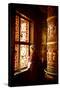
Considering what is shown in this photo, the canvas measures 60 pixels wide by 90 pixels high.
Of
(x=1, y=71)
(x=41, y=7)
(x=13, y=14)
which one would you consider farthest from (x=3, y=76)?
(x=41, y=7)

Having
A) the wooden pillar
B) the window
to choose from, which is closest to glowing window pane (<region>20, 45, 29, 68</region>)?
the window

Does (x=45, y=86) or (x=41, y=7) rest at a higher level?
(x=41, y=7)

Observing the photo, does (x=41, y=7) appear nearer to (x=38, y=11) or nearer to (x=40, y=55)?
(x=38, y=11)

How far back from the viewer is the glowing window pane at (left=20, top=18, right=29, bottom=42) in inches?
88.3

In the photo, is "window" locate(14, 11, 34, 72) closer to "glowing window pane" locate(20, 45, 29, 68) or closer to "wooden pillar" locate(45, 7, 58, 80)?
"glowing window pane" locate(20, 45, 29, 68)

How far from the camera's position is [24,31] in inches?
88.6

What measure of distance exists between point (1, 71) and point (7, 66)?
0.06 meters

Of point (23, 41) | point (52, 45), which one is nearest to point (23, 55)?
point (23, 41)

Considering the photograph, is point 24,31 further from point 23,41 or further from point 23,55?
point 23,55

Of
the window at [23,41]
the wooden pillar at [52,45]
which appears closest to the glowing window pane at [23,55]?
the window at [23,41]

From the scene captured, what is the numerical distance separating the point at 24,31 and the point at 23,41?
86mm

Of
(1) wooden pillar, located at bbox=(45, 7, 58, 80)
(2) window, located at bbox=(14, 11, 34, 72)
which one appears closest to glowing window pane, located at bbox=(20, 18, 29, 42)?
(2) window, located at bbox=(14, 11, 34, 72)

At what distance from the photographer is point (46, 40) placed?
230 centimetres

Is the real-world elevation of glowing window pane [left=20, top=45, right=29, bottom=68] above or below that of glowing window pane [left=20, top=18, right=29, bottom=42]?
below
